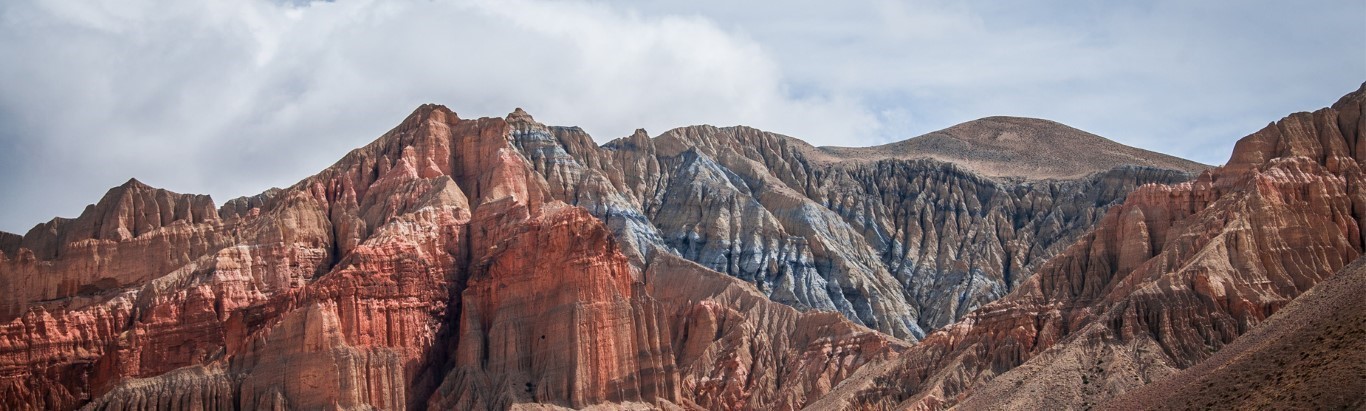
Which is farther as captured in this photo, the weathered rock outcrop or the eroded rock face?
the eroded rock face

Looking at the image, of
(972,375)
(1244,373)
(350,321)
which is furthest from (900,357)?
(1244,373)

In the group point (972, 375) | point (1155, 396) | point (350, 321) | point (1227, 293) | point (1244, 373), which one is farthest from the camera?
point (350, 321)

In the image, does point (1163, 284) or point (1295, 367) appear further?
point (1163, 284)

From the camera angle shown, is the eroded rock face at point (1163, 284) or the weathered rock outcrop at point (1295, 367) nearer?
the weathered rock outcrop at point (1295, 367)

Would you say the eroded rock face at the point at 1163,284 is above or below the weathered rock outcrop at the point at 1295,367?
above

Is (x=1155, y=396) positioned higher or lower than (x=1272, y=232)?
lower

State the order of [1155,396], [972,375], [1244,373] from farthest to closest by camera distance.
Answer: [972,375] < [1155,396] < [1244,373]

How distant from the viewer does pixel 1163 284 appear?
17325 centimetres

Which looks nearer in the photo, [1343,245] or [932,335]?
[1343,245]

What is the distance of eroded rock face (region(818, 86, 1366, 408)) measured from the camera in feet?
545

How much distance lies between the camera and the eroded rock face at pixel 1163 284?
16612 cm

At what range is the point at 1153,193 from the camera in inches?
7554

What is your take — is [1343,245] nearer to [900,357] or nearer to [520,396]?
[900,357]

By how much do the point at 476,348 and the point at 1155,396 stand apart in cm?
7344
